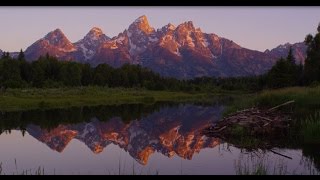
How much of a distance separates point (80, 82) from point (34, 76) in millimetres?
15195

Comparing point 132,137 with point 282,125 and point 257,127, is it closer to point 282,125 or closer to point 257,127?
point 257,127

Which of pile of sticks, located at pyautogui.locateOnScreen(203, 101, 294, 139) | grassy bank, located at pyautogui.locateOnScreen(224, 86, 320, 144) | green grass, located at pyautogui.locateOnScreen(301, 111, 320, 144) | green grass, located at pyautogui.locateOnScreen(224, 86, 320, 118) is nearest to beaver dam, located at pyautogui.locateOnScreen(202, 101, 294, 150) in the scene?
pile of sticks, located at pyautogui.locateOnScreen(203, 101, 294, 139)

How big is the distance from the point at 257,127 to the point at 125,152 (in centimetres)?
770

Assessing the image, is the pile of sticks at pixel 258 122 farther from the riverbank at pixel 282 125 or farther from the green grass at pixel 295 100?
the green grass at pixel 295 100

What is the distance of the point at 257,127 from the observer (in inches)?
911

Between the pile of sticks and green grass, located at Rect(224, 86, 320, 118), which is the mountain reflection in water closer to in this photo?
the pile of sticks

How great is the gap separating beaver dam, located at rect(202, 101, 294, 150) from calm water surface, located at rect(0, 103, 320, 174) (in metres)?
1.05

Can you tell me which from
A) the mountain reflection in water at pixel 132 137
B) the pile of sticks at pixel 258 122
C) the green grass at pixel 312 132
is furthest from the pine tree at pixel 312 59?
the green grass at pixel 312 132

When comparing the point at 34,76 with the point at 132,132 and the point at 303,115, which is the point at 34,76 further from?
the point at 303,115

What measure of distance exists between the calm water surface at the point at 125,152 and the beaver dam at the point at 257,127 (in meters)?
1.05

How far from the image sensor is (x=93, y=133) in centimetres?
2873

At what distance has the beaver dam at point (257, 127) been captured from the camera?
2222 centimetres

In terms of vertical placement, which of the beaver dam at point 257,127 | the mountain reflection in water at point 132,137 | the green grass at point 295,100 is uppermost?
the green grass at point 295,100
